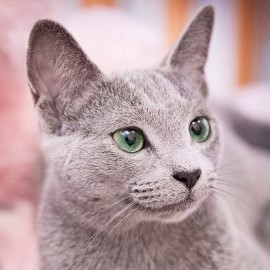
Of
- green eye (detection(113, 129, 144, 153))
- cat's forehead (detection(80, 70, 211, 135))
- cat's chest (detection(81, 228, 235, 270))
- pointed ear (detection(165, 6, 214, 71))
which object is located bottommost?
cat's chest (detection(81, 228, 235, 270))

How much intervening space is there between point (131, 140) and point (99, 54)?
30cm

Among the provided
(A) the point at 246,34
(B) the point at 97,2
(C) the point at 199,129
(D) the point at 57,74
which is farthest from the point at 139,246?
(A) the point at 246,34

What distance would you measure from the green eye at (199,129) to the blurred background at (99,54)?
0.19m

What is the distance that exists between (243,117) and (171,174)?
0.78m

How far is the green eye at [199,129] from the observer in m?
0.86

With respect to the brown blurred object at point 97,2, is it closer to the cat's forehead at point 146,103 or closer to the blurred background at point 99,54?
the blurred background at point 99,54

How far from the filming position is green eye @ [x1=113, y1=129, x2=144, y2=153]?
81cm

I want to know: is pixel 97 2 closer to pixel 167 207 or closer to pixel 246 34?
pixel 246 34

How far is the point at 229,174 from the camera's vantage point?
1050 millimetres

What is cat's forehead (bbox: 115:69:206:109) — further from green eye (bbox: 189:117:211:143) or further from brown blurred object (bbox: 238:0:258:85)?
brown blurred object (bbox: 238:0:258:85)

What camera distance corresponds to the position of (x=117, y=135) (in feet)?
2.67

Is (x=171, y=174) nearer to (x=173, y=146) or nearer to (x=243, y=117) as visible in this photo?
(x=173, y=146)

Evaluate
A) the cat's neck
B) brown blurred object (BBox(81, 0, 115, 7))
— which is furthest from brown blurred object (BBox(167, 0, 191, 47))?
the cat's neck

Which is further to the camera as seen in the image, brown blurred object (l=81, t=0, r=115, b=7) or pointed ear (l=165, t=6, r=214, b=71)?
brown blurred object (l=81, t=0, r=115, b=7)
